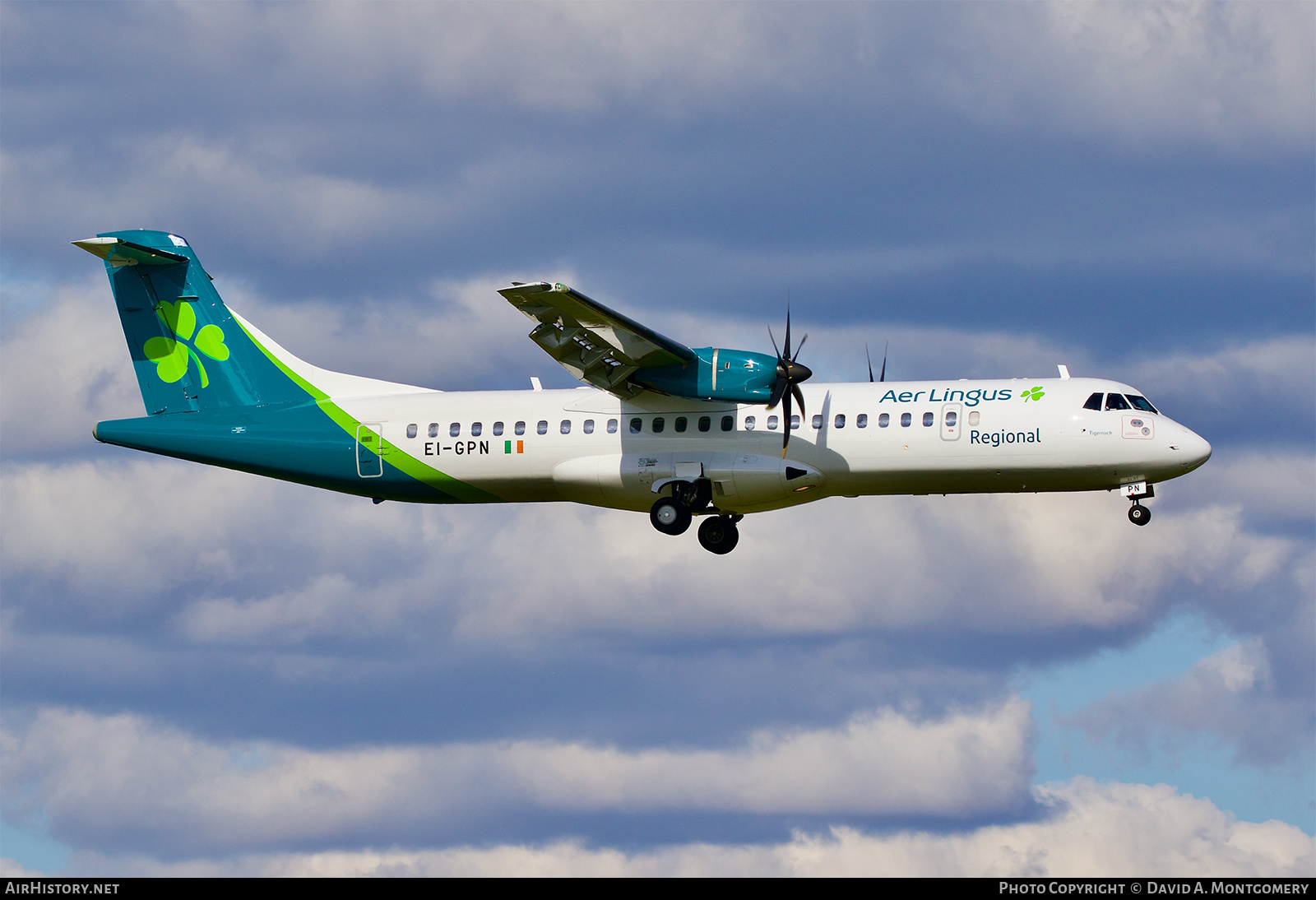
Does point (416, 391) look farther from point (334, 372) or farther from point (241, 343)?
point (241, 343)

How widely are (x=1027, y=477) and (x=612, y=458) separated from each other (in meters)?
9.20

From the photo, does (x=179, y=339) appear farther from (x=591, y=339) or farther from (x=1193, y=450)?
(x=1193, y=450)

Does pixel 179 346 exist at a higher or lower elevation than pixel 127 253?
lower

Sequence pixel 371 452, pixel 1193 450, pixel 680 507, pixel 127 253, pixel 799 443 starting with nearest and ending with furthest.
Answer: pixel 1193 450, pixel 799 443, pixel 680 507, pixel 371 452, pixel 127 253

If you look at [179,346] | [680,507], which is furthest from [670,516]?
[179,346]

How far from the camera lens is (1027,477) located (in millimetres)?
33344

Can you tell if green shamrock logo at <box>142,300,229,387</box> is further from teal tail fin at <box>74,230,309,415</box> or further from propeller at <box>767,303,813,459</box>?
propeller at <box>767,303,813,459</box>

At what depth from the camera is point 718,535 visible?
121ft

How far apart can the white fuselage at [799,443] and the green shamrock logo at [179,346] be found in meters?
4.04

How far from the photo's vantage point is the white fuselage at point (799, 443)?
3288cm

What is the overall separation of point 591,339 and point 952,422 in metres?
7.97

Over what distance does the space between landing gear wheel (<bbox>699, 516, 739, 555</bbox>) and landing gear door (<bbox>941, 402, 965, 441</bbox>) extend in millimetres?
6267

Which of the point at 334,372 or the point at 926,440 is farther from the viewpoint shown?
the point at 334,372
